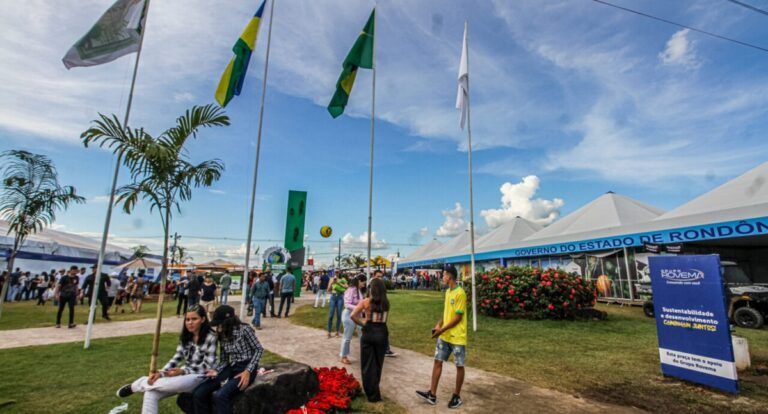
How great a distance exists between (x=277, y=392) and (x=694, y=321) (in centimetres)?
648

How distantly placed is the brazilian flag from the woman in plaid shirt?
6.40 metres

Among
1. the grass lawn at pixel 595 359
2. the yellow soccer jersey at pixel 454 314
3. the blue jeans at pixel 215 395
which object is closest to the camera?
the blue jeans at pixel 215 395

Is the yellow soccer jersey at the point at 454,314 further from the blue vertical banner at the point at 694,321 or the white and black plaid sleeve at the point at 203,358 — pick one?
the blue vertical banner at the point at 694,321

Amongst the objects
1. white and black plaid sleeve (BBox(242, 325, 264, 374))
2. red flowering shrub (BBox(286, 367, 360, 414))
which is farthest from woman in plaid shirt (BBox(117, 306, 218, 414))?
red flowering shrub (BBox(286, 367, 360, 414))

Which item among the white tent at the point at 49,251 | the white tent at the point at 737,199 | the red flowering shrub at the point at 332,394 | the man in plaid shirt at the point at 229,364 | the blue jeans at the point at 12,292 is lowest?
the blue jeans at the point at 12,292

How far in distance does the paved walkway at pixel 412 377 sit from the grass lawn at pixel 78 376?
0.56 metres

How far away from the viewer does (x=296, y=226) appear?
72.9ft

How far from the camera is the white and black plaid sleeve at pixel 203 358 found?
3.59 meters

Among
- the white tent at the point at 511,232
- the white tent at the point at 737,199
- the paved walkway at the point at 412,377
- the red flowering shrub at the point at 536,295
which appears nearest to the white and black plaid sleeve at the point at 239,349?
the paved walkway at the point at 412,377

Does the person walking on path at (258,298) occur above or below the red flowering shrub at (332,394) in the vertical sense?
above

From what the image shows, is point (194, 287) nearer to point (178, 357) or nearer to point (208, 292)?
point (208, 292)

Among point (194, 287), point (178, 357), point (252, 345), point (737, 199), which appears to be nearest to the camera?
point (178, 357)

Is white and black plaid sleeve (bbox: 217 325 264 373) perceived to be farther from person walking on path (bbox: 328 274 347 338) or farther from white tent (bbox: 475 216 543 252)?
white tent (bbox: 475 216 543 252)

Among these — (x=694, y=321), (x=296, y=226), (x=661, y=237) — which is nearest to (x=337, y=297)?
(x=694, y=321)
